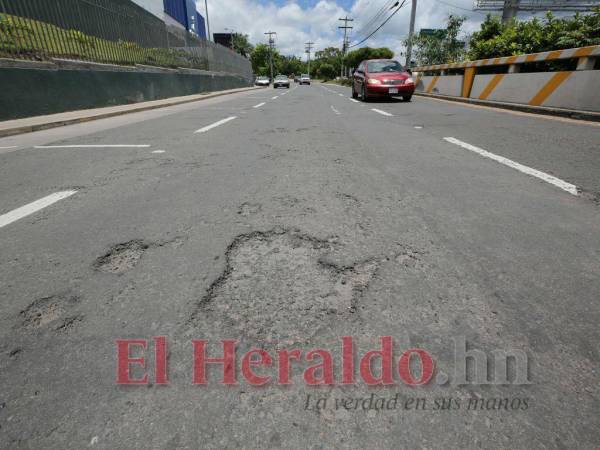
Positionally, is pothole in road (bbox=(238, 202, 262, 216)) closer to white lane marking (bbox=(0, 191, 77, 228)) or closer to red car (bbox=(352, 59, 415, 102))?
white lane marking (bbox=(0, 191, 77, 228))

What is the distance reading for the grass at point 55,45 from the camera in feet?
27.7

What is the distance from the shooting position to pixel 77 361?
1.20m

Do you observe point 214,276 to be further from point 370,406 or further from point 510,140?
point 510,140

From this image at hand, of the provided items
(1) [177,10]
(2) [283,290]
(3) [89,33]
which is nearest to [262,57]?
(1) [177,10]

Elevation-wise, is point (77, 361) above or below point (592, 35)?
below

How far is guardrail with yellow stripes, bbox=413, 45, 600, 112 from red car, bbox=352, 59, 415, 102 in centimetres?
264

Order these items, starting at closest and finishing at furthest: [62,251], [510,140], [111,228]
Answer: [62,251]
[111,228]
[510,140]

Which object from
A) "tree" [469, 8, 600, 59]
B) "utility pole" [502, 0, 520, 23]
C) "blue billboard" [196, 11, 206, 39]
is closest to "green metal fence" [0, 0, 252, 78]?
"tree" [469, 8, 600, 59]

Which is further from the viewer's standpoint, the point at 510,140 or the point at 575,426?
the point at 510,140

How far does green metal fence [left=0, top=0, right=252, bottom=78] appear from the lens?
8.77m

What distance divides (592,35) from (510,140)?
334 inches

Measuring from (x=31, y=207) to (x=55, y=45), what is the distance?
34.4 ft

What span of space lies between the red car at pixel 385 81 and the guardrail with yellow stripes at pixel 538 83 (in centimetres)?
264

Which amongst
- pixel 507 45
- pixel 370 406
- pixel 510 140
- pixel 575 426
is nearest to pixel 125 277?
pixel 370 406
